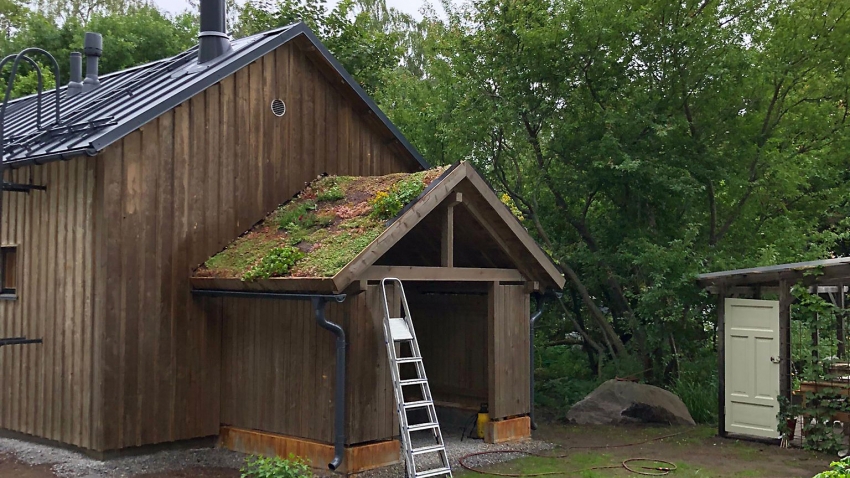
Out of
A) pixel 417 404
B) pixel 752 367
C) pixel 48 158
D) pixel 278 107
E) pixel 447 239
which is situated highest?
pixel 278 107

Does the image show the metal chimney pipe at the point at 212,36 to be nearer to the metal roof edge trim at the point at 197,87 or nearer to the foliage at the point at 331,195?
the metal roof edge trim at the point at 197,87

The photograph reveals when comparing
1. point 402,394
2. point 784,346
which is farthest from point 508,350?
point 784,346

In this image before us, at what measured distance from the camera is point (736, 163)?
14695mm

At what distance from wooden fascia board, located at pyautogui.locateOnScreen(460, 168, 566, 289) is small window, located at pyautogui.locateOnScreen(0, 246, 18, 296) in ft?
21.3

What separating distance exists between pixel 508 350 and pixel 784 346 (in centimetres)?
381

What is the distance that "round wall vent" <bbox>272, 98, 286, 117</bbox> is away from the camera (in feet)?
37.6

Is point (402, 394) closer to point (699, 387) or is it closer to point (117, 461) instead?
point (117, 461)

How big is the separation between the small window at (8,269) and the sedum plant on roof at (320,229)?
2900 millimetres

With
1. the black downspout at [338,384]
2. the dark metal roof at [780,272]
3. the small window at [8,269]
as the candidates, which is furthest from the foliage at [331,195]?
the dark metal roof at [780,272]

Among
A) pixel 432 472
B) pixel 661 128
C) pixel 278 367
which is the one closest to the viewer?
pixel 432 472

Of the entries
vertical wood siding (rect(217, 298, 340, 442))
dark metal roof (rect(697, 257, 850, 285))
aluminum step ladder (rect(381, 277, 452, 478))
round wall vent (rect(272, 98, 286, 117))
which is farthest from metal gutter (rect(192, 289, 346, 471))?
dark metal roof (rect(697, 257, 850, 285))

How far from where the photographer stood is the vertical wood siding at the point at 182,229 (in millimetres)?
9492

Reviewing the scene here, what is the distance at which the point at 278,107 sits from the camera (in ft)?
37.8

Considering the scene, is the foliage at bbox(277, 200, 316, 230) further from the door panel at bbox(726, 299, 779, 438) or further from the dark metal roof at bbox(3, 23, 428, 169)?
the door panel at bbox(726, 299, 779, 438)
